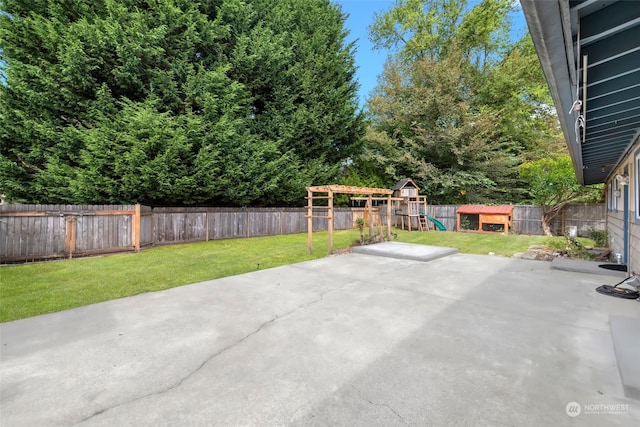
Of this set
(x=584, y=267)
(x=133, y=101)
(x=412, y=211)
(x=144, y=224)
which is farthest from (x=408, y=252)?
(x=133, y=101)

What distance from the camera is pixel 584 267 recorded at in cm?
605

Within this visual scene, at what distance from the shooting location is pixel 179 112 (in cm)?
1059

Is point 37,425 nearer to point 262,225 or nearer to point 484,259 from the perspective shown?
point 484,259

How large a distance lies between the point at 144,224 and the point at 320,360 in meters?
8.31

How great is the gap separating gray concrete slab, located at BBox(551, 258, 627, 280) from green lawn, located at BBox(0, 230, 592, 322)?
1591 mm

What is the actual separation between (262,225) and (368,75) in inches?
619

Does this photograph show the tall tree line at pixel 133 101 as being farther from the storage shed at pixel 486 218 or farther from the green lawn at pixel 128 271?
the storage shed at pixel 486 218

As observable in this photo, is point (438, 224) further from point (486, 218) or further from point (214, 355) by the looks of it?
point (214, 355)

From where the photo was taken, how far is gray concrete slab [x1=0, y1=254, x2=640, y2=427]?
1.85 meters

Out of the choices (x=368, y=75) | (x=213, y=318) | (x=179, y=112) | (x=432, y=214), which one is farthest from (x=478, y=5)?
(x=213, y=318)

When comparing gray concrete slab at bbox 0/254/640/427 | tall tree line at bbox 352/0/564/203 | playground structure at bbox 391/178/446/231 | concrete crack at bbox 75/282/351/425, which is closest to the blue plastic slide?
playground structure at bbox 391/178/446/231

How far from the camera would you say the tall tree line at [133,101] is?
8906mm

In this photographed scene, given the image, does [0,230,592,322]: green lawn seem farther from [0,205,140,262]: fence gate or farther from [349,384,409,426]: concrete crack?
[349,384,409,426]: concrete crack

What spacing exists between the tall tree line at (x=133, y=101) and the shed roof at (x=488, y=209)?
9.24 metres
